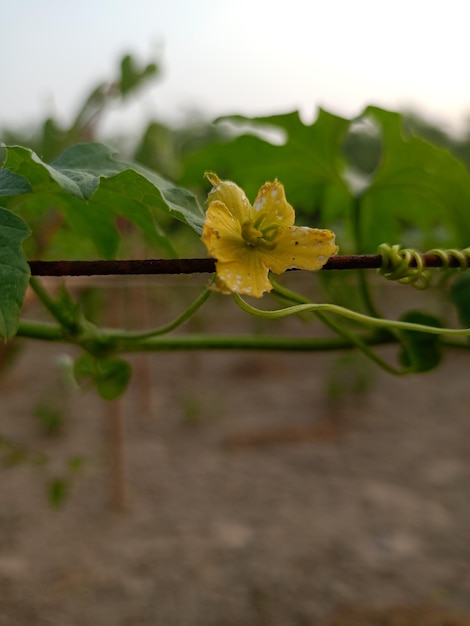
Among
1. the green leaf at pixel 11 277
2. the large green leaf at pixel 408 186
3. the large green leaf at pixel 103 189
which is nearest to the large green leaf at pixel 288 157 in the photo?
the large green leaf at pixel 408 186

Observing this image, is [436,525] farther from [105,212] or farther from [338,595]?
[105,212]

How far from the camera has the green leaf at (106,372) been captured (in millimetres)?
680

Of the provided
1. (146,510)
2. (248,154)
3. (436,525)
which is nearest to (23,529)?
(146,510)

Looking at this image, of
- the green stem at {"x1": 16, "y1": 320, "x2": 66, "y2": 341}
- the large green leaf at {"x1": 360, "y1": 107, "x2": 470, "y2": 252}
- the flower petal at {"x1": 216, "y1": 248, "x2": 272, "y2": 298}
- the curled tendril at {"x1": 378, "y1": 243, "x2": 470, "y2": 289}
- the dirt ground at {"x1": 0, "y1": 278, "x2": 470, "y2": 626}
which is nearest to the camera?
the flower petal at {"x1": 216, "y1": 248, "x2": 272, "y2": 298}

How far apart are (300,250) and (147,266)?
90 mm

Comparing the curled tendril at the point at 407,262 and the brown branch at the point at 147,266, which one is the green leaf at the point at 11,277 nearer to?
the brown branch at the point at 147,266

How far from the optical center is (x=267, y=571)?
207 centimetres

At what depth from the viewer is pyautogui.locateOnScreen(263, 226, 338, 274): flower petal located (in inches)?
16.7

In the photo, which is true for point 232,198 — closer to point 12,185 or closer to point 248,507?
point 12,185

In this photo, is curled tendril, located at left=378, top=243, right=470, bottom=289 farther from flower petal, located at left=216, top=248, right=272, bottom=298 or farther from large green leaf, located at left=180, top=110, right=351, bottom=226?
large green leaf, located at left=180, top=110, right=351, bottom=226

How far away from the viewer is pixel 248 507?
262cm

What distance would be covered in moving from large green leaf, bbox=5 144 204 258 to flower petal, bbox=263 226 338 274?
51 millimetres

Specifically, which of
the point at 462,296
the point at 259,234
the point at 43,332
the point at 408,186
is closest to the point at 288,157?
the point at 408,186

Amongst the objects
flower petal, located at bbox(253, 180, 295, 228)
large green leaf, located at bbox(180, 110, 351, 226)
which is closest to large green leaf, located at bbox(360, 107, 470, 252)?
large green leaf, located at bbox(180, 110, 351, 226)
